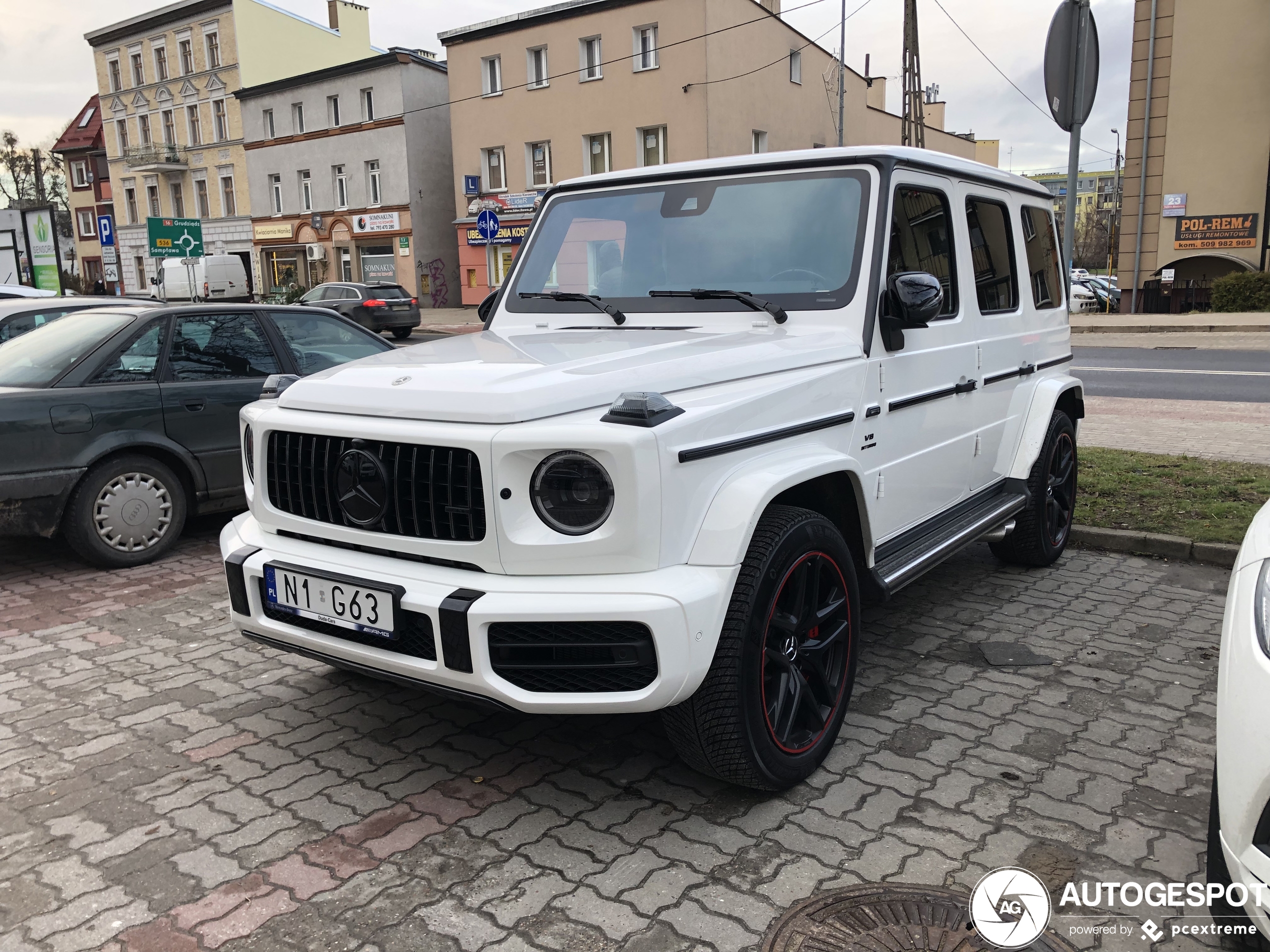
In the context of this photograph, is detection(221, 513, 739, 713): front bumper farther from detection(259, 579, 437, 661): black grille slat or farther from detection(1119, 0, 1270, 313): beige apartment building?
detection(1119, 0, 1270, 313): beige apartment building

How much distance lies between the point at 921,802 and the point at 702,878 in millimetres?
807

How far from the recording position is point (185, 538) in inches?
251

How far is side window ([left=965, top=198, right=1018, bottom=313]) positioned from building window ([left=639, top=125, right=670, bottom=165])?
26944mm

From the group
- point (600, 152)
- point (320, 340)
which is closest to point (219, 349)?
point (320, 340)

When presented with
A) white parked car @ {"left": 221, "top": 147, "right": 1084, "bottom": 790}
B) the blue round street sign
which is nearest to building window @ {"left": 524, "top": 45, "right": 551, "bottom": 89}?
the blue round street sign

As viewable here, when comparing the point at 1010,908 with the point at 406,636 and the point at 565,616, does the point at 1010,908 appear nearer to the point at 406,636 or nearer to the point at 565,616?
the point at 565,616

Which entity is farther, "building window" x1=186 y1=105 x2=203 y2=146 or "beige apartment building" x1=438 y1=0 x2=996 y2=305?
"building window" x1=186 y1=105 x2=203 y2=146

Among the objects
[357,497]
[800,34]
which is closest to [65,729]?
[357,497]

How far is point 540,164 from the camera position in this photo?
110 ft

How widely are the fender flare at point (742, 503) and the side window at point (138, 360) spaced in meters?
4.44

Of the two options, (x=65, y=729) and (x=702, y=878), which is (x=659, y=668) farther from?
(x=65, y=729)

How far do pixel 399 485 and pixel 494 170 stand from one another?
3397 centimetres

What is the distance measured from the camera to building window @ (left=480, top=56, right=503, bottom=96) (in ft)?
111

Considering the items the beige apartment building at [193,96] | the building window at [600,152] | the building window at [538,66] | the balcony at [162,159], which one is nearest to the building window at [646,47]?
the building window at [600,152]
